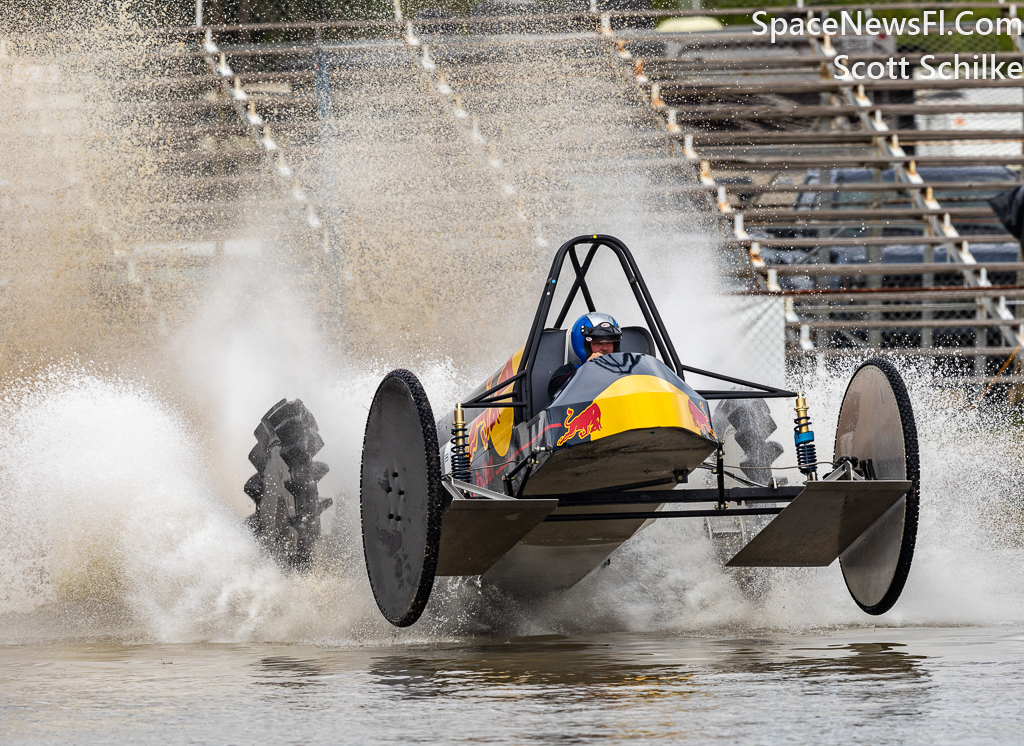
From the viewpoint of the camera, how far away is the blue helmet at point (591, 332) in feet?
22.5

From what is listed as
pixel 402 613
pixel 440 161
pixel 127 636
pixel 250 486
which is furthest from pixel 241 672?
pixel 440 161

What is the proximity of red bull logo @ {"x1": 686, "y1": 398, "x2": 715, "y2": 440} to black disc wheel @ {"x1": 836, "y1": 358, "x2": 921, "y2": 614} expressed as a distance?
113 centimetres

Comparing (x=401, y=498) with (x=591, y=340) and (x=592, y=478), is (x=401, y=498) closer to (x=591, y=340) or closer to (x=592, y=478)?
(x=592, y=478)

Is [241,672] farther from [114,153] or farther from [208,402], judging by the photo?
[114,153]

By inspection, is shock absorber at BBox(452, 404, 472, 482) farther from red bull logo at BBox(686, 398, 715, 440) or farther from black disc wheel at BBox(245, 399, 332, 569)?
black disc wheel at BBox(245, 399, 332, 569)

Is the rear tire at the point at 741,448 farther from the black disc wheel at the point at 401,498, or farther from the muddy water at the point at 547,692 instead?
the black disc wheel at the point at 401,498

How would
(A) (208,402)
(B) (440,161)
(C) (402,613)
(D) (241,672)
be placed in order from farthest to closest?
1. (B) (440,161)
2. (A) (208,402)
3. (C) (402,613)
4. (D) (241,672)

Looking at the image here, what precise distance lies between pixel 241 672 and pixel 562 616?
8.57 feet

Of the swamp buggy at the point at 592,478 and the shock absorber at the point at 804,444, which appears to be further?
the shock absorber at the point at 804,444

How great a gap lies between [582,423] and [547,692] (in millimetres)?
1516

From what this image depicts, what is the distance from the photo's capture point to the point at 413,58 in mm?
20406

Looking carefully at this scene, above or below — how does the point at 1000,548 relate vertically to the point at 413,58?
below

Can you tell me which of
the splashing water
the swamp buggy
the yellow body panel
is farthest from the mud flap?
the splashing water

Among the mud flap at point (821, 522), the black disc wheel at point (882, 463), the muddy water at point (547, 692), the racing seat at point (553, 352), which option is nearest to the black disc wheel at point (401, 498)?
the muddy water at point (547, 692)
